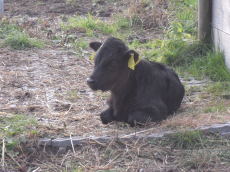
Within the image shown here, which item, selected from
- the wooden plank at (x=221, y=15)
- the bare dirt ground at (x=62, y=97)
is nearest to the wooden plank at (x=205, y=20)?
the wooden plank at (x=221, y=15)

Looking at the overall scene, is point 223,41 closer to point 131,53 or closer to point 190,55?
point 190,55

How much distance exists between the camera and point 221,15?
6043 millimetres

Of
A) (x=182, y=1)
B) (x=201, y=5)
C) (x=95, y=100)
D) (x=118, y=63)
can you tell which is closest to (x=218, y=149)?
(x=118, y=63)

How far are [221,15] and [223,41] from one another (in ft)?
1.78

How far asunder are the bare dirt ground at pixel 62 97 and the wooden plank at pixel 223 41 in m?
0.82

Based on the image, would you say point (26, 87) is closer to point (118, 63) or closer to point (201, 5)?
point (118, 63)

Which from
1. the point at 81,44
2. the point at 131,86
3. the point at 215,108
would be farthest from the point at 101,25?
the point at 215,108

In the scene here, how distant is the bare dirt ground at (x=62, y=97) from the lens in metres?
3.82

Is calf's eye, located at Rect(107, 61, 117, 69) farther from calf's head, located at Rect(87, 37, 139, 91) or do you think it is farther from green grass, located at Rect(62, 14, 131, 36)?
green grass, located at Rect(62, 14, 131, 36)

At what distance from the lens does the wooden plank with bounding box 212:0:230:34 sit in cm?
576

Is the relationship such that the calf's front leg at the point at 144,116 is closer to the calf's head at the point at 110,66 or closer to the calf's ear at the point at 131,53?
the calf's head at the point at 110,66

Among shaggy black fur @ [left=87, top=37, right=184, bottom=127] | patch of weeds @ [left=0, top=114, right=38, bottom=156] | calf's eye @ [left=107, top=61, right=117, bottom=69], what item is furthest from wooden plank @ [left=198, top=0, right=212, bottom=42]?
patch of weeds @ [left=0, top=114, right=38, bottom=156]

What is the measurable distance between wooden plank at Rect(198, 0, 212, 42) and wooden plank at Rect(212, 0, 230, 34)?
0.48 ft

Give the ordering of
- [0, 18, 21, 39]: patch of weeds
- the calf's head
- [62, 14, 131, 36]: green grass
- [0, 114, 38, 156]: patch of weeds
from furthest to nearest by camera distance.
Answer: [62, 14, 131, 36]: green grass, [0, 18, 21, 39]: patch of weeds, the calf's head, [0, 114, 38, 156]: patch of weeds
